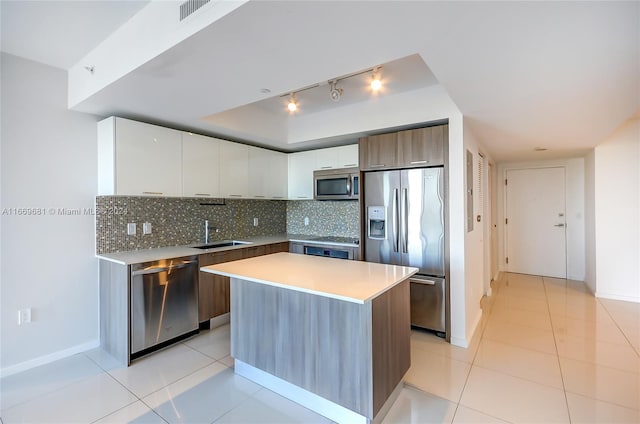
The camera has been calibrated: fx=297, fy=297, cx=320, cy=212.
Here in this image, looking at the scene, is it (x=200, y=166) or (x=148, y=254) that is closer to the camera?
(x=148, y=254)

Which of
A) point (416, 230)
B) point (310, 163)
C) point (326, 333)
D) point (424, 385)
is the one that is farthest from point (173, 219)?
point (424, 385)

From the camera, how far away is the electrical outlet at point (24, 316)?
2486 millimetres

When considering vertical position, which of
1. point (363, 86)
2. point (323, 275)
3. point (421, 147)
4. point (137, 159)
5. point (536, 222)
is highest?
point (363, 86)

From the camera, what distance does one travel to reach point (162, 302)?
279 cm

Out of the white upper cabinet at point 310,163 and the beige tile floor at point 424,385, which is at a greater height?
the white upper cabinet at point 310,163

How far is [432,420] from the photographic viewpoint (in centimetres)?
188

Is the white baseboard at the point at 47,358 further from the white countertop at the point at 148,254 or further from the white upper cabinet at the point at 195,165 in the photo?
the white upper cabinet at the point at 195,165

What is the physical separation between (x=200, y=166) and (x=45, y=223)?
56.7 inches

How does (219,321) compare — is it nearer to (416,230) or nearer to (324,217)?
(324,217)

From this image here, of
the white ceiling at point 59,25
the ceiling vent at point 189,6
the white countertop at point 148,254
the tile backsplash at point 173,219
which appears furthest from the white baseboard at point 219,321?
the ceiling vent at point 189,6

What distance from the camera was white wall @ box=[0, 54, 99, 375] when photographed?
244 cm

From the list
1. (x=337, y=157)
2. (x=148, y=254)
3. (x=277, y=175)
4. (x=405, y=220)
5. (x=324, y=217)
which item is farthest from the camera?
(x=324, y=217)

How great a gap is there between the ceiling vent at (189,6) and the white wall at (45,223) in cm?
192

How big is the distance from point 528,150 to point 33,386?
6.23 metres
